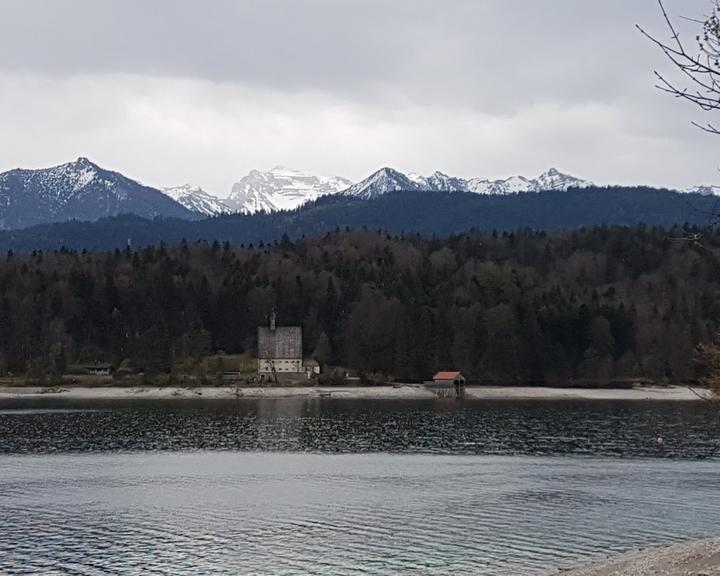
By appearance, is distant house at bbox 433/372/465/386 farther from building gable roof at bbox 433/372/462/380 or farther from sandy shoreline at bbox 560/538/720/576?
sandy shoreline at bbox 560/538/720/576

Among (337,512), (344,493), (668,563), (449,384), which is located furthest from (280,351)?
(668,563)

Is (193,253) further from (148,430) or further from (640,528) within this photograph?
(640,528)

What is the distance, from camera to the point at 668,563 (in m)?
29.9

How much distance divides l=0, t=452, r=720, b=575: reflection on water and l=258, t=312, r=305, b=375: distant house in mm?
74880

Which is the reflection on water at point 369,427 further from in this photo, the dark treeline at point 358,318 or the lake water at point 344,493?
the dark treeline at point 358,318

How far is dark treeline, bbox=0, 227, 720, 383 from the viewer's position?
141 metres

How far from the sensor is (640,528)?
40938 millimetres

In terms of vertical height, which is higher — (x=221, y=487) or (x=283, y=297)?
(x=283, y=297)

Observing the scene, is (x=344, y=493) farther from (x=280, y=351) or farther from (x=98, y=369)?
(x=98, y=369)

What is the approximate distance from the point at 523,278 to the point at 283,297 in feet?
162

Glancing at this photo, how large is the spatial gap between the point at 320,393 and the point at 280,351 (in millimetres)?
18883

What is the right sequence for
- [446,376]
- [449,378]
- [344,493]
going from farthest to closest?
[446,376] → [449,378] → [344,493]

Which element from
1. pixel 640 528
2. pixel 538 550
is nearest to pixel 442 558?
pixel 538 550

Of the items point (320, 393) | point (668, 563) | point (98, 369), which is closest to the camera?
point (668, 563)
